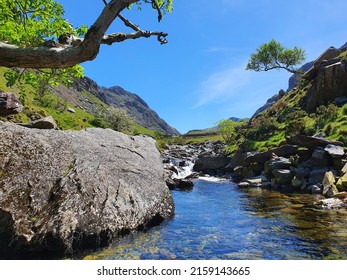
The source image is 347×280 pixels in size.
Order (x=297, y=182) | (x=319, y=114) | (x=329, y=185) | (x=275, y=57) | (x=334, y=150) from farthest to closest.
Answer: (x=275, y=57)
(x=319, y=114)
(x=297, y=182)
(x=334, y=150)
(x=329, y=185)

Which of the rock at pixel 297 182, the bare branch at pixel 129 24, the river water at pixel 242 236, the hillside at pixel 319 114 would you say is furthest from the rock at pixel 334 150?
the bare branch at pixel 129 24

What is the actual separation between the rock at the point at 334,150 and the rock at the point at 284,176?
4765mm

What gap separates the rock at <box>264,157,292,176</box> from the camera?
35.7m

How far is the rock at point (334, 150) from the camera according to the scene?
29.6m

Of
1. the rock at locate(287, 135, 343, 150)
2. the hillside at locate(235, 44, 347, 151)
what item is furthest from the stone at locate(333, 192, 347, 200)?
the hillside at locate(235, 44, 347, 151)

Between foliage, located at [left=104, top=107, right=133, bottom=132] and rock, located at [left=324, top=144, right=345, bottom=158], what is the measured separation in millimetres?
84340

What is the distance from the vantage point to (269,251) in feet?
39.7

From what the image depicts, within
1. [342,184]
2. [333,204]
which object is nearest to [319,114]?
[342,184]

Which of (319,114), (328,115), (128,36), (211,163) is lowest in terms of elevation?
(211,163)

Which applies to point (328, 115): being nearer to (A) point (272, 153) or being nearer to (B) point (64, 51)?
(A) point (272, 153)

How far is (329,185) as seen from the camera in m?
25.9

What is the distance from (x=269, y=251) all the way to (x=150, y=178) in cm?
756

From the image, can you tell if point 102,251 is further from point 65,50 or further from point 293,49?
point 293,49

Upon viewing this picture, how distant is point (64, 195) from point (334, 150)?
2894cm
